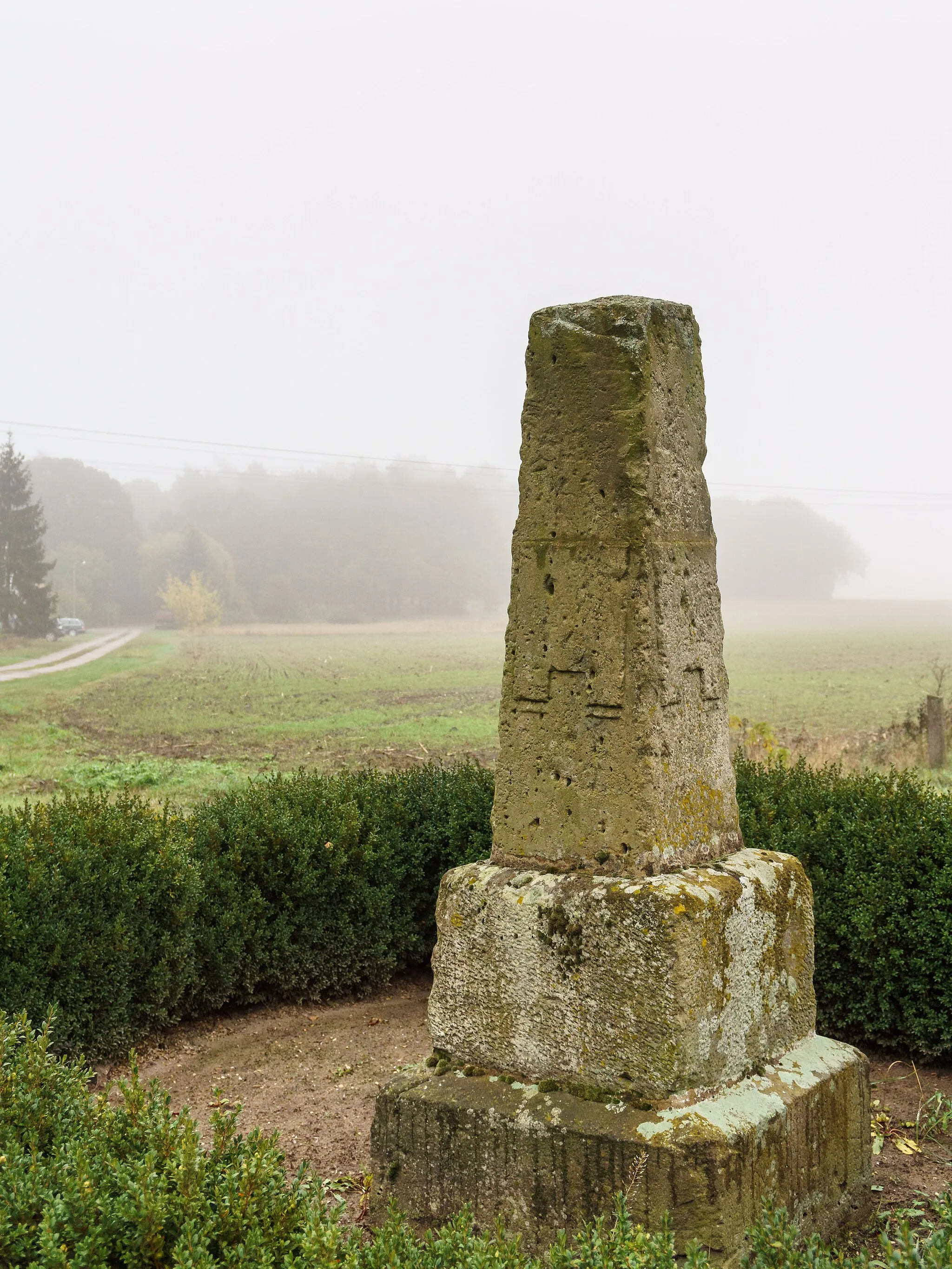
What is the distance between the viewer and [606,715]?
3578 millimetres

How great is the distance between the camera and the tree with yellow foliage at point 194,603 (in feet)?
207

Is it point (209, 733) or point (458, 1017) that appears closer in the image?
point (458, 1017)

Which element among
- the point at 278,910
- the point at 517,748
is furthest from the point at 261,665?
the point at 517,748

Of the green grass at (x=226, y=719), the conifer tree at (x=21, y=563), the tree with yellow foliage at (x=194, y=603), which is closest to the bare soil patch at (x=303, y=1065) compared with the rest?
the green grass at (x=226, y=719)

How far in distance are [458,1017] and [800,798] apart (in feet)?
11.3

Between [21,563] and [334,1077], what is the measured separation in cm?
4339

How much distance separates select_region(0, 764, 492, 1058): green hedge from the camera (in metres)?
5.48

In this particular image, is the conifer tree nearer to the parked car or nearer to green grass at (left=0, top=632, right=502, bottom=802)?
the parked car

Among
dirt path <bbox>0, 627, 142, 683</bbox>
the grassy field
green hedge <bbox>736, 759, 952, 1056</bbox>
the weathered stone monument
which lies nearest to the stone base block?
the weathered stone monument

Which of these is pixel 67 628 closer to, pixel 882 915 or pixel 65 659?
pixel 65 659

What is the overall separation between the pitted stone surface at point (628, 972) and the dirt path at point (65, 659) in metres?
26.3

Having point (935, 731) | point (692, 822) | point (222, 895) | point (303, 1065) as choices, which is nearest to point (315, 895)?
point (222, 895)

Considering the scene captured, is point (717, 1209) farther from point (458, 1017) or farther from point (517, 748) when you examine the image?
point (517, 748)

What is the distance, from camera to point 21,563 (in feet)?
146
